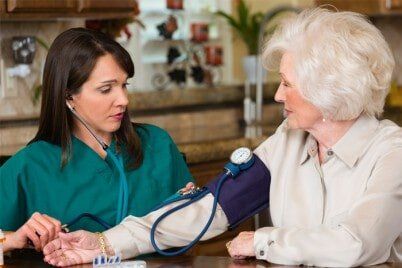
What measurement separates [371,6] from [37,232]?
379 centimetres

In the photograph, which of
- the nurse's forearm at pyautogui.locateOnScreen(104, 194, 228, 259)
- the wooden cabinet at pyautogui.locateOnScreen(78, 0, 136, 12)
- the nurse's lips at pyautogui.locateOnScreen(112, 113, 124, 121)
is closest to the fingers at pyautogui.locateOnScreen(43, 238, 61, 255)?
the nurse's forearm at pyautogui.locateOnScreen(104, 194, 228, 259)

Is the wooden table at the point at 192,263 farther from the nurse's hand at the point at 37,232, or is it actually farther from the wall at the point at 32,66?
the wall at the point at 32,66

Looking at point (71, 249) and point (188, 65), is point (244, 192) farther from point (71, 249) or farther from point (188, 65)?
point (188, 65)

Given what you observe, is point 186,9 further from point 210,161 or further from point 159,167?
point 159,167

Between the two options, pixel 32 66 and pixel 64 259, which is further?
pixel 32 66

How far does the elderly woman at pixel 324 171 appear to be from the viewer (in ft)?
6.77

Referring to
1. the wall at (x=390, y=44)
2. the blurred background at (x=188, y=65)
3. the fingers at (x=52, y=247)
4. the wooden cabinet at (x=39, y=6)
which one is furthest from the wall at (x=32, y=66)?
the wall at (x=390, y=44)

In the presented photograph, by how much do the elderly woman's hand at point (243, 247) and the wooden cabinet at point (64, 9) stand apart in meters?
1.70

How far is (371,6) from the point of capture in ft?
18.5

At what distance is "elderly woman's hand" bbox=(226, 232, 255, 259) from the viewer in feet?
7.02

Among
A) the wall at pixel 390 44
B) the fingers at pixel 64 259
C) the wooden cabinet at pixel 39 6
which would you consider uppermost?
the wooden cabinet at pixel 39 6

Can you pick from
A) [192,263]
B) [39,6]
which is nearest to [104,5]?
[39,6]

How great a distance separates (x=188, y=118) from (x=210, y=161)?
113 centimetres

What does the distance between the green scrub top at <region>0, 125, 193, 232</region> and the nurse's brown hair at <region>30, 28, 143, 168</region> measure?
0.03 meters
